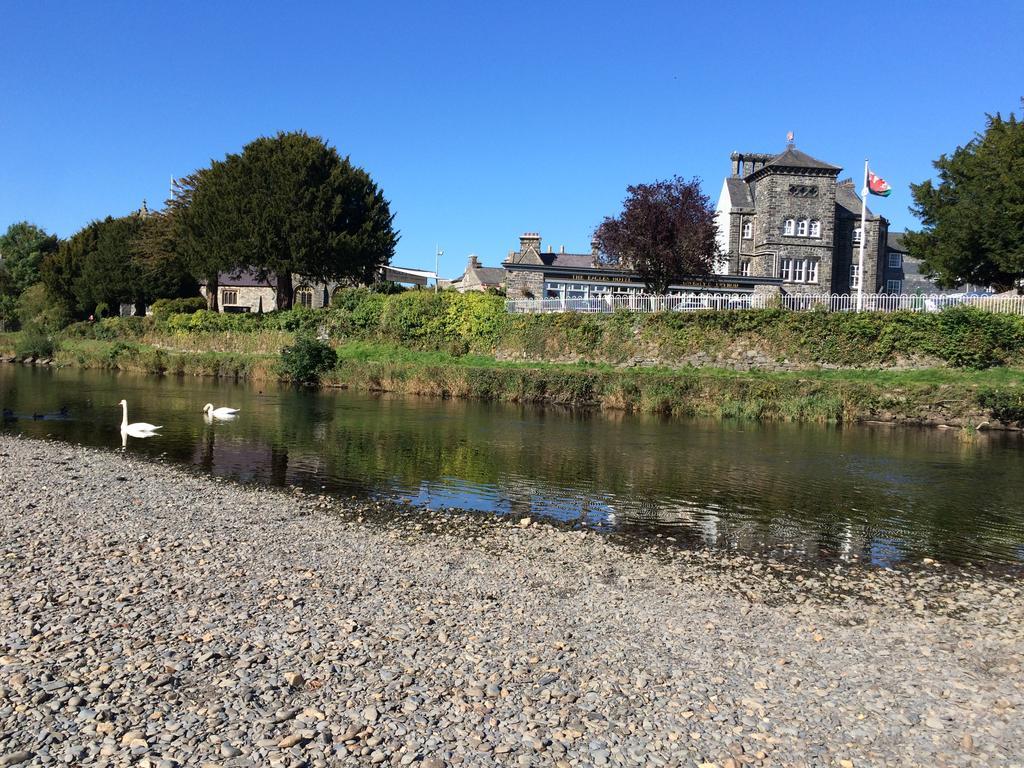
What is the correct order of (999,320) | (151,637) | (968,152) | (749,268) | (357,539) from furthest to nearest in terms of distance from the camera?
(749,268) → (968,152) → (999,320) → (357,539) → (151,637)

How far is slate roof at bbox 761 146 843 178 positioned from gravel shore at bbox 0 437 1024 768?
56.2 meters

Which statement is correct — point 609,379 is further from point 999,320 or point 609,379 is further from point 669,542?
point 669,542

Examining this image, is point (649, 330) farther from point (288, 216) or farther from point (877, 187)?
point (288, 216)

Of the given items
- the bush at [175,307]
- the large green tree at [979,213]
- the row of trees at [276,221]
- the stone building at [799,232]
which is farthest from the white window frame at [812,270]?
the bush at [175,307]

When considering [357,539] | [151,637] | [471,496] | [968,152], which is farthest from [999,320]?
[151,637]

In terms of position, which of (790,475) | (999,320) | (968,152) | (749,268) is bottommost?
(790,475)

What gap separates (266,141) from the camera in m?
54.0

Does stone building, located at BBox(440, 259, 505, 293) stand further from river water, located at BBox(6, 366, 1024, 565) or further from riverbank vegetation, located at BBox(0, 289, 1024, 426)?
river water, located at BBox(6, 366, 1024, 565)

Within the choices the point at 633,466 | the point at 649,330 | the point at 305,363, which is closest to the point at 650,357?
the point at 649,330

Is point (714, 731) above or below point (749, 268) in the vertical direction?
below

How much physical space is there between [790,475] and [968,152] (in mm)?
34592

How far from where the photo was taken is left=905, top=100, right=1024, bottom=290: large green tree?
36.7 m

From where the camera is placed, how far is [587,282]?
5319 cm

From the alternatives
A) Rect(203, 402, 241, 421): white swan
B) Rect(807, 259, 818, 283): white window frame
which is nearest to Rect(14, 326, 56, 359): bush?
Rect(203, 402, 241, 421): white swan
